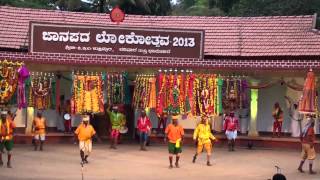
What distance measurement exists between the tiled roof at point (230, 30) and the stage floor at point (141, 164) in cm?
369

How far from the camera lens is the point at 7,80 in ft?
59.2

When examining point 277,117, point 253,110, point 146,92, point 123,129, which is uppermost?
point 146,92

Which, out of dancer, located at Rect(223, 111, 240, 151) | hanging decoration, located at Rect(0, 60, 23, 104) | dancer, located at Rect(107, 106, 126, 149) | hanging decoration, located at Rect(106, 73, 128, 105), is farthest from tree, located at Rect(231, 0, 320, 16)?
hanging decoration, located at Rect(0, 60, 23, 104)

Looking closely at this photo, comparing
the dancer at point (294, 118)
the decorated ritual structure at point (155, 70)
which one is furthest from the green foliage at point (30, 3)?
the dancer at point (294, 118)

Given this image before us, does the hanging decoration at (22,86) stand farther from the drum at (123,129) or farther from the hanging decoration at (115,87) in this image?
the drum at (123,129)

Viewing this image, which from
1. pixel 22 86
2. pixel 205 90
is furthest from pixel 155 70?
pixel 22 86

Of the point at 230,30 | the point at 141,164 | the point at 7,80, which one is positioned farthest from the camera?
the point at 230,30

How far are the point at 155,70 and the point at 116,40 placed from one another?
72.3 inches

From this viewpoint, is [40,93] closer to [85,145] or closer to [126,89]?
[126,89]

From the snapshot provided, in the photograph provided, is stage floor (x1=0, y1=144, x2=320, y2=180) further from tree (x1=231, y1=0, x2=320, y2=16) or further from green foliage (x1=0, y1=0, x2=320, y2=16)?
green foliage (x1=0, y1=0, x2=320, y2=16)

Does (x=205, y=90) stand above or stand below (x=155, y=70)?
below

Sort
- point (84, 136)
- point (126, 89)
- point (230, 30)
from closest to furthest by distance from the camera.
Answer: point (84, 136) → point (126, 89) → point (230, 30)

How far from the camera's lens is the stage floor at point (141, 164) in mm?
14766

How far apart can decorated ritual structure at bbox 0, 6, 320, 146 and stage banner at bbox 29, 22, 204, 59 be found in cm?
3
